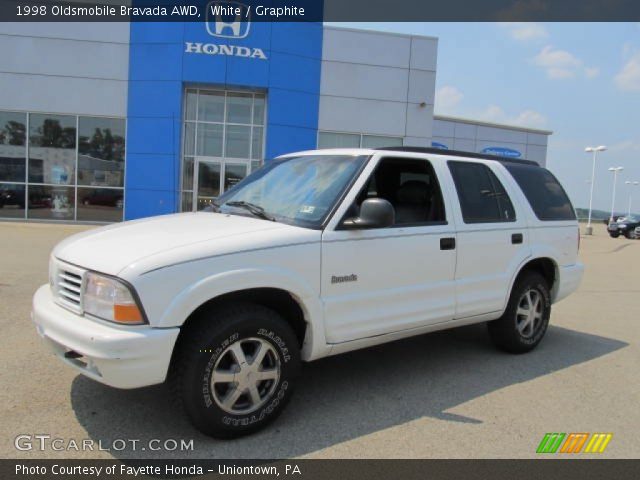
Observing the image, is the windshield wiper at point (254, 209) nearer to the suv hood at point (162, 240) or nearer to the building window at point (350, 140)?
the suv hood at point (162, 240)

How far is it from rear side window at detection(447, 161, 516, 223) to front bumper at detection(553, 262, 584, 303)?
43.6 inches

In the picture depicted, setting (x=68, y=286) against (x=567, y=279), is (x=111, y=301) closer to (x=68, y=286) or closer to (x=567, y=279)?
(x=68, y=286)

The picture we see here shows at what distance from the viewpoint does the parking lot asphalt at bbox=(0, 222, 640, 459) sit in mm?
3307

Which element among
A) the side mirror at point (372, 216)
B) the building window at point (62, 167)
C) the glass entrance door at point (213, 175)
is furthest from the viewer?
the glass entrance door at point (213, 175)

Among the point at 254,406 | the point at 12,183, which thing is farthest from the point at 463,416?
the point at 12,183

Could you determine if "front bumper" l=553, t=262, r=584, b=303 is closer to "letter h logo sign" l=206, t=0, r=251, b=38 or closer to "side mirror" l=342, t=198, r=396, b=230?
"side mirror" l=342, t=198, r=396, b=230

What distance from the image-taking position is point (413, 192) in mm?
4645

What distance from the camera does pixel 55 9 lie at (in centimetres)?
1766

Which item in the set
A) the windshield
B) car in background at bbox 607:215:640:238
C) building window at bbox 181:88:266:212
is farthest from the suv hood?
car in background at bbox 607:215:640:238

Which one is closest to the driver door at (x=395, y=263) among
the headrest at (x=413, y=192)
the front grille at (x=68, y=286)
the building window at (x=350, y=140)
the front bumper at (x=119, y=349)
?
the headrest at (x=413, y=192)

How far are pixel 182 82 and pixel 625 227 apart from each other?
25.1 m

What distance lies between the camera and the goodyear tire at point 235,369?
3133 mm

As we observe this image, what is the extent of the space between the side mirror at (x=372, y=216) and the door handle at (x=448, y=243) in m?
0.84

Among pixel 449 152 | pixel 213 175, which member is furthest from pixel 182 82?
pixel 449 152
